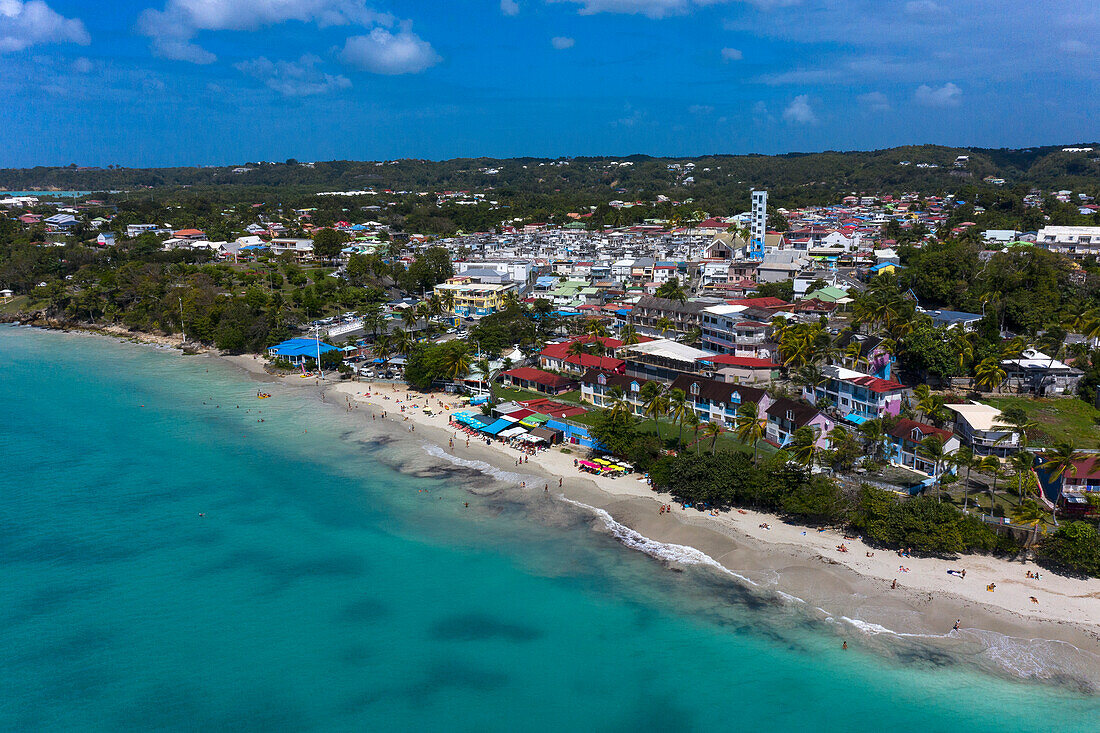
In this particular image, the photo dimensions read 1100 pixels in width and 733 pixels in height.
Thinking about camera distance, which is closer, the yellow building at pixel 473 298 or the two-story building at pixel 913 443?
the two-story building at pixel 913 443

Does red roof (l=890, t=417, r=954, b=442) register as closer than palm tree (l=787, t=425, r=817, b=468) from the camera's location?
No

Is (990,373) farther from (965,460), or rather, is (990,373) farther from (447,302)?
(447,302)

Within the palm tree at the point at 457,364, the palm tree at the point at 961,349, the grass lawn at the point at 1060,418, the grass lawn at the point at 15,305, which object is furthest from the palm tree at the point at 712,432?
the grass lawn at the point at 15,305

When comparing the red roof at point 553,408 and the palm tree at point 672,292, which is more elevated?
the palm tree at point 672,292

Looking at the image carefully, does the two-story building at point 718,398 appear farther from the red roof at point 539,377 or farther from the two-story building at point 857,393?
the red roof at point 539,377

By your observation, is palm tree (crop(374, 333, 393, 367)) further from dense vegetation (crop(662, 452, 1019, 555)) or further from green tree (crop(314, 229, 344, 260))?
green tree (crop(314, 229, 344, 260))

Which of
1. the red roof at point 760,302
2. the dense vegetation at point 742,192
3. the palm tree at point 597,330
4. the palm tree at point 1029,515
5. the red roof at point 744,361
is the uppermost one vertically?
the dense vegetation at point 742,192

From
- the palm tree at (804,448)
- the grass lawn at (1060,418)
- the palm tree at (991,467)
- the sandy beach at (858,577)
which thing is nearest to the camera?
the sandy beach at (858,577)

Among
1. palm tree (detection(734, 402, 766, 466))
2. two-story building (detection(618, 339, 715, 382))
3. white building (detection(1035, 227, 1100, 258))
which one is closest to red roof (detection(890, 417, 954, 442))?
palm tree (detection(734, 402, 766, 466))
